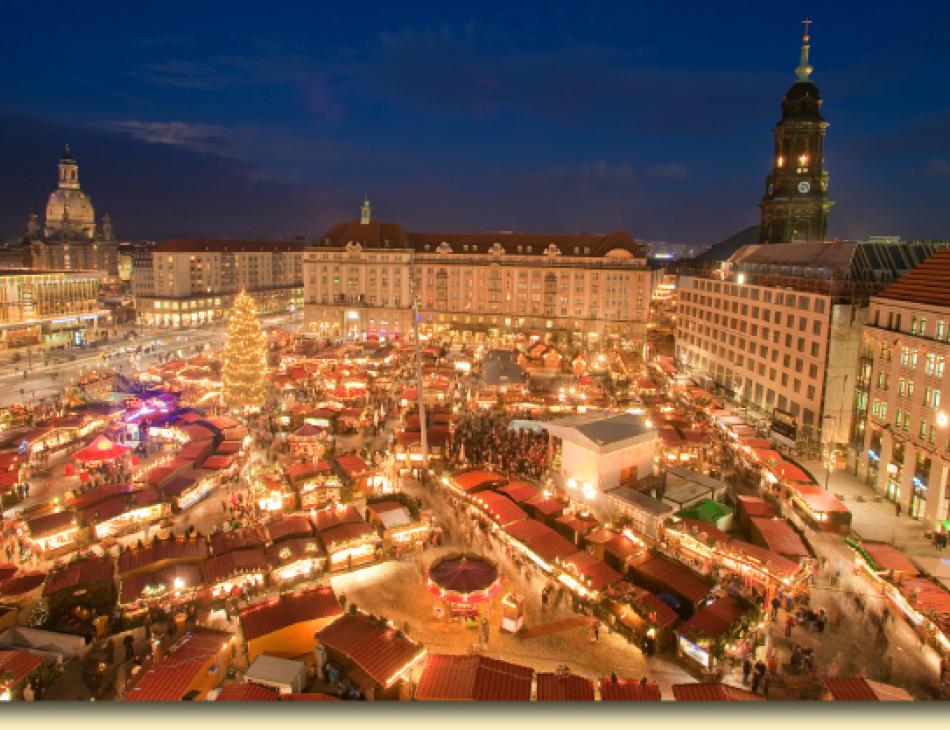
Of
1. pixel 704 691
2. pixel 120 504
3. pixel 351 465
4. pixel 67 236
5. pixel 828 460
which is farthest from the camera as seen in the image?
pixel 67 236

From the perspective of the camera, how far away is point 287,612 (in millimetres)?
14250

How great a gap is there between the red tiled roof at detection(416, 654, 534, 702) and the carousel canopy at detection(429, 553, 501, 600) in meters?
2.83

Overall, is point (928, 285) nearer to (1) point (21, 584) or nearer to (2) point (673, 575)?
(2) point (673, 575)

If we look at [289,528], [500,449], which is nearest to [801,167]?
[500,449]

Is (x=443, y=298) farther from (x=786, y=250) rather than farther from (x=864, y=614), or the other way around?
(x=864, y=614)

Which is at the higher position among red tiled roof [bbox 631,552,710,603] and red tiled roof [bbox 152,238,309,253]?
red tiled roof [bbox 152,238,309,253]

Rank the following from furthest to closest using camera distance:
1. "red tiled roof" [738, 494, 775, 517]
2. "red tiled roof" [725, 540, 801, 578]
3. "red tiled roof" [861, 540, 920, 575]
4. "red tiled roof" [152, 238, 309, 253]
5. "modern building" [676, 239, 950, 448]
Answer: "red tiled roof" [152, 238, 309, 253] → "modern building" [676, 239, 950, 448] → "red tiled roof" [738, 494, 775, 517] → "red tiled roof" [725, 540, 801, 578] → "red tiled roof" [861, 540, 920, 575]

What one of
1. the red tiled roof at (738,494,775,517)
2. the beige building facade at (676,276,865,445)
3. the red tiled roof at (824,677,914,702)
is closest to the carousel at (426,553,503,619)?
the red tiled roof at (824,677,914,702)

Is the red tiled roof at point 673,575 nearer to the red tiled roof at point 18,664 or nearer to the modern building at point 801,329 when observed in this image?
the red tiled roof at point 18,664

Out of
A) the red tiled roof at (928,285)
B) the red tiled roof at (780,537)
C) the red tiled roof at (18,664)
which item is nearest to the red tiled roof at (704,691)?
the red tiled roof at (780,537)

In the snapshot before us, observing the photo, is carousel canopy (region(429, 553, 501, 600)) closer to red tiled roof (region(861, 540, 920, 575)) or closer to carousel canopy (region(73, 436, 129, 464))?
red tiled roof (region(861, 540, 920, 575))

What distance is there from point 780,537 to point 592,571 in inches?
231

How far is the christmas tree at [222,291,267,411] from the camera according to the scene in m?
31.9

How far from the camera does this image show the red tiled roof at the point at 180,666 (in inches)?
463
